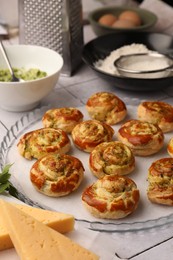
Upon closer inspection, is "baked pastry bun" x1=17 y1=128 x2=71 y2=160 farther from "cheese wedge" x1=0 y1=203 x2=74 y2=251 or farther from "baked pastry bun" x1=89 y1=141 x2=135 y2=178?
"cheese wedge" x1=0 y1=203 x2=74 y2=251

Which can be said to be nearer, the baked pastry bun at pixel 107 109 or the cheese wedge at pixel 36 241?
the cheese wedge at pixel 36 241

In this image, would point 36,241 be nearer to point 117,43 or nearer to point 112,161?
point 112,161

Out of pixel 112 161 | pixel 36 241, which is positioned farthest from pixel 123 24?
pixel 36 241

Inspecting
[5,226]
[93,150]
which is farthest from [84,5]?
[5,226]

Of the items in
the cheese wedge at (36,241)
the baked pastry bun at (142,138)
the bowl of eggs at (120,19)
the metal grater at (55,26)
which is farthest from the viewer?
the bowl of eggs at (120,19)

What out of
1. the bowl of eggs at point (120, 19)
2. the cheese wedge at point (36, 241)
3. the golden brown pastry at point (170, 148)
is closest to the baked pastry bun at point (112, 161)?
the golden brown pastry at point (170, 148)

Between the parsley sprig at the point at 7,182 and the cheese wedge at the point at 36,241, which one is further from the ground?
the cheese wedge at the point at 36,241

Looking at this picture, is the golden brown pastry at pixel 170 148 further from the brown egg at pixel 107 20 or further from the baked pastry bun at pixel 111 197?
the brown egg at pixel 107 20
